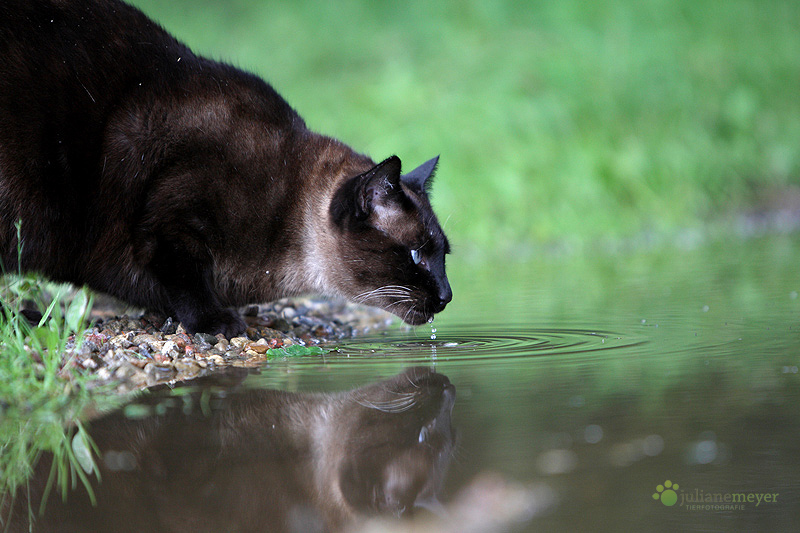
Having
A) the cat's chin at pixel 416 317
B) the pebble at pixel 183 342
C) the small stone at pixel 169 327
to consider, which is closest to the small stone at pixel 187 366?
the pebble at pixel 183 342

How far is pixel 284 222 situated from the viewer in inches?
148

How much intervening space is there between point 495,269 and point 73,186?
3.53 m

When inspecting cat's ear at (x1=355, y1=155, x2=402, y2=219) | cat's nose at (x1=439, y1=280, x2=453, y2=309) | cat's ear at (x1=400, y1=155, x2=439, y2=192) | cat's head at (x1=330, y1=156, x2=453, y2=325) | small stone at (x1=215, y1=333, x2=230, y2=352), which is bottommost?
small stone at (x1=215, y1=333, x2=230, y2=352)

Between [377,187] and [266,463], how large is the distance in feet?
6.45

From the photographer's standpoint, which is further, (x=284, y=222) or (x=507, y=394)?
(x=284, y=222)

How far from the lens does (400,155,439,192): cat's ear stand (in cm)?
395

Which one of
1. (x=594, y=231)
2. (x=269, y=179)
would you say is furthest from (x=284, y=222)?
(x=594, y=231)

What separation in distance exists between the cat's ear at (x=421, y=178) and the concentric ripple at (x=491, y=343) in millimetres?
736

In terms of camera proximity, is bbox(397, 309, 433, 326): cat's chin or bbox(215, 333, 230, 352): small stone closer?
bbox(215, 333, 230, 352): small stone

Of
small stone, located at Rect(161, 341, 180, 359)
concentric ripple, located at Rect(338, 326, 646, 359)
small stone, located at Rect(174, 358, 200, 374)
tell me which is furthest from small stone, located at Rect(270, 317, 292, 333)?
small stone, located at Rect(174, 358, 200, 374)

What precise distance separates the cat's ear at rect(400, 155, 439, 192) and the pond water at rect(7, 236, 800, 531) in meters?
0.71

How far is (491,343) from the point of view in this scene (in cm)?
329

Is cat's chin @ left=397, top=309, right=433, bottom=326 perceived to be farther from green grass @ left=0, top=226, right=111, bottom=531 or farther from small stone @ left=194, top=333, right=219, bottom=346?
green grass @ left=0, top=226, right=111, bottom=531

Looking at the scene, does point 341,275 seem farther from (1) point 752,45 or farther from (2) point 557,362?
(1) point 752,45
